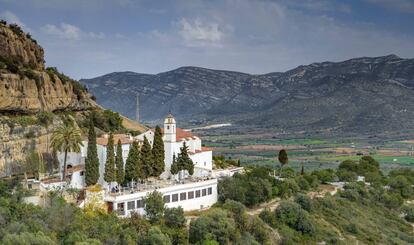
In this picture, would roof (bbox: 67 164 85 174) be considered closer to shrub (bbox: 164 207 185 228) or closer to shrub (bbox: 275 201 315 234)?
shrub (bbox: 164 207 185 228)

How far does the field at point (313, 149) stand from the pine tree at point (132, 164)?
71.5 metres

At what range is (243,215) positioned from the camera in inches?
1825

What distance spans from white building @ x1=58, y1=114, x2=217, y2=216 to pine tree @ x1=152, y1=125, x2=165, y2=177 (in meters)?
0.88

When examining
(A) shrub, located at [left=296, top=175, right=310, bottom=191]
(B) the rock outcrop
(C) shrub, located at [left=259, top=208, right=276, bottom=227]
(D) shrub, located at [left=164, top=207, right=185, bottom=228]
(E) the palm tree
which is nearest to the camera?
(D) shrub, located at [left=164, top=207, right=185, bottom=228]

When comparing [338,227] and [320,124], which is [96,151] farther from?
[320,124]

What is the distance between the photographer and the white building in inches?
1689

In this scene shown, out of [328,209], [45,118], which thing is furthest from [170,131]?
[328,209]

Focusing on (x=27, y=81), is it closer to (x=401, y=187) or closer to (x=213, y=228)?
(x=213, y=228)

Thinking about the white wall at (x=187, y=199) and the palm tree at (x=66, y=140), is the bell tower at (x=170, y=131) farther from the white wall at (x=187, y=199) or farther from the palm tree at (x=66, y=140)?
the palm tree at (x=66, y=140)

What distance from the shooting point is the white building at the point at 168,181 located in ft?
141

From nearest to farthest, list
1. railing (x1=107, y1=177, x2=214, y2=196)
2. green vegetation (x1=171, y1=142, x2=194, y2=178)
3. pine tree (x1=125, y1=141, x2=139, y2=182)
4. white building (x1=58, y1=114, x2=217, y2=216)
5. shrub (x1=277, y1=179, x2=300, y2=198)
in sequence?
white building (x1=58, y1=114, x2=217, y2=216), railing (x1=107, y1=177, x2=214, y2=196), pine tree (x1=125, y1=141, x2=139, y2=182), green vegetation (x1=171, y1=142, x2=194, y2=178), shrub (x1=277, y1=179, x2=300, y2=198)

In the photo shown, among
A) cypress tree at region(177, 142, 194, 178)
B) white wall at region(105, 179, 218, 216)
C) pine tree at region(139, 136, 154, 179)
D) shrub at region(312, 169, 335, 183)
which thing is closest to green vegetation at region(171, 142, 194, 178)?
cypress tree at region(177, 142, 194, 178)

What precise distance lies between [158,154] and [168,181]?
230 centimetres

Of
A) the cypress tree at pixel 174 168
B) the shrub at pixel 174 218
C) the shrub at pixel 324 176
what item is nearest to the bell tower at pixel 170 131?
the cypress tree at pixel 174 168
